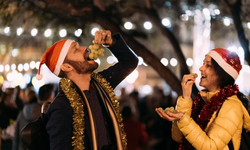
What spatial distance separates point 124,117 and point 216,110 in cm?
257

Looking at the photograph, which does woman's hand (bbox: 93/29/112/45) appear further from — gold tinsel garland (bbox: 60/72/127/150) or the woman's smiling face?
the woman's smiling face

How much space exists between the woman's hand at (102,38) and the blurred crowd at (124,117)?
30.6 inches

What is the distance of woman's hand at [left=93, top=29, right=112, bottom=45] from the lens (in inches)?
101

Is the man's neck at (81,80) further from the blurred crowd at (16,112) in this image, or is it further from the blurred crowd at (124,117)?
the blurred crowd at (16,112)

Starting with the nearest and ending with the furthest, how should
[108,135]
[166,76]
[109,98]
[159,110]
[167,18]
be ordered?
[159,110] → [108,135] → [109,98] → [166,76] → [167,18]

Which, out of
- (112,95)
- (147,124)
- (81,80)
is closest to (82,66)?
(81,80)

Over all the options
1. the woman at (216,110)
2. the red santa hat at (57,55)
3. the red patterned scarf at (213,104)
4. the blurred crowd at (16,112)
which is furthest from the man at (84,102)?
the blurred crowd at (16,112)

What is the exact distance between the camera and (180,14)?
297 inches

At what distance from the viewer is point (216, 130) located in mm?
2328

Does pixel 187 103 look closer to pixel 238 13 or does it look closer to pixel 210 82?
pixel 210 82

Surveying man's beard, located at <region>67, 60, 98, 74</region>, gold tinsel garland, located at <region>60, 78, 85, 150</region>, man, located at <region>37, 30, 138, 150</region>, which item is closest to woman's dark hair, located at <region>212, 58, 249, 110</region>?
man, located at <region>37, 30, 138, 150</region>

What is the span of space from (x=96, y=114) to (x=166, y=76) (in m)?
3.51

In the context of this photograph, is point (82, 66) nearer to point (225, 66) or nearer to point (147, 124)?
point (225, 66)

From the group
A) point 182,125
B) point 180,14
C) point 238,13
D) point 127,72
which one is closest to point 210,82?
point 182,125
